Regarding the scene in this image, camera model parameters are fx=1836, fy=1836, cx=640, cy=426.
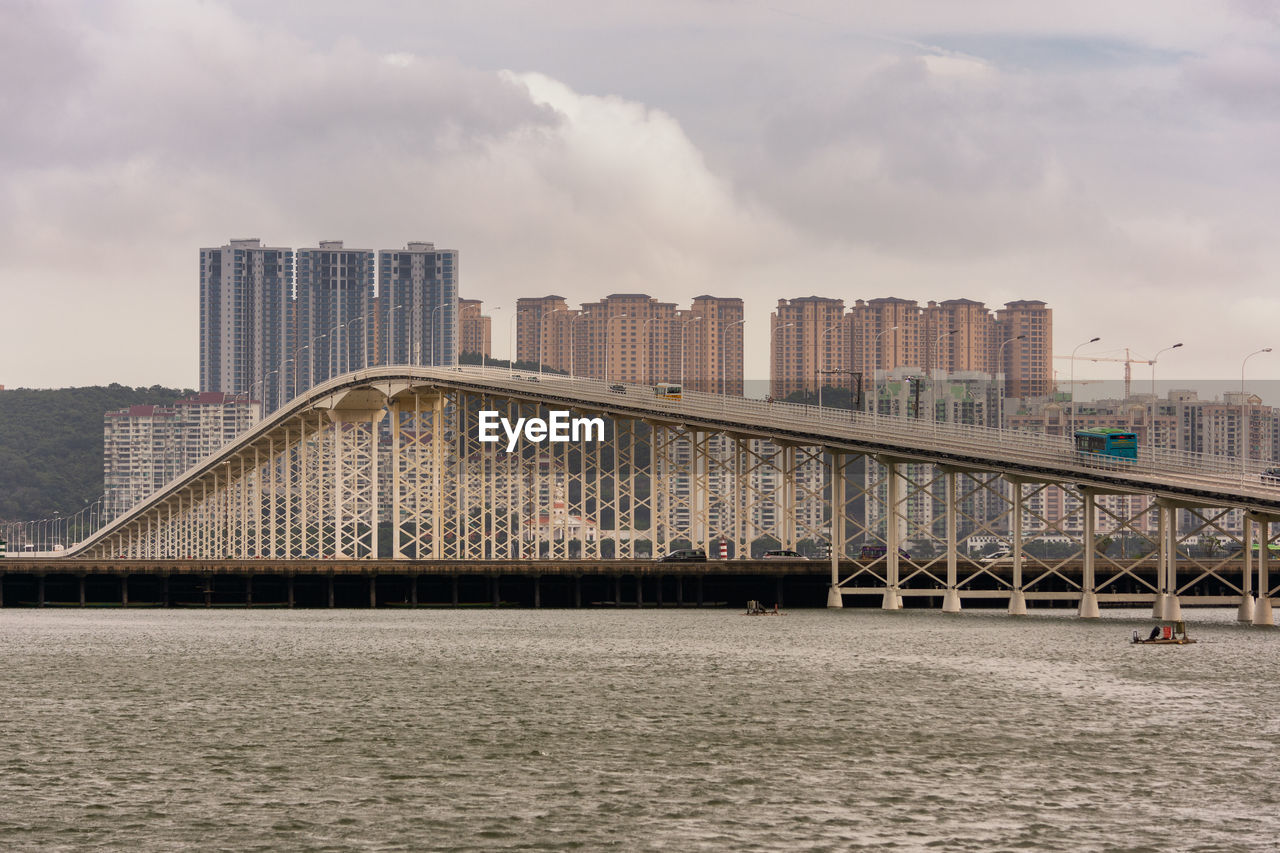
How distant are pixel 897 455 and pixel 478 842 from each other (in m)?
51.9

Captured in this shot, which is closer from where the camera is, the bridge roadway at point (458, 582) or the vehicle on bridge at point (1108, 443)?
the vehicle on bridge at point (1108, 443)

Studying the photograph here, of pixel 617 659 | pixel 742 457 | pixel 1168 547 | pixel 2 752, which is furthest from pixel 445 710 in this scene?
pixel 742 457

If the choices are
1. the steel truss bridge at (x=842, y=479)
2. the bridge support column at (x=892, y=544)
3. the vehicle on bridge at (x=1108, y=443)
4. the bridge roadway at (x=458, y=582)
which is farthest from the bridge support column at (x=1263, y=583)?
the bridge roadway at (x=458, y=582)

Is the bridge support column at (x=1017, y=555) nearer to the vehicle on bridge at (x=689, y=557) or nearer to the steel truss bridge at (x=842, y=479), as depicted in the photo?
the steel truss bridge at (x=842, y=479)

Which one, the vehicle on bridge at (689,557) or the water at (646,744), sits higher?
the vehicle on bridge at (689,557)

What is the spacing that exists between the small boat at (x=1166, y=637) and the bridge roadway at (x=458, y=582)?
898 inches

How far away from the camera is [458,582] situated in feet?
319

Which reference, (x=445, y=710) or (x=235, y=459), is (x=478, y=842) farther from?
(x=235, y=459)

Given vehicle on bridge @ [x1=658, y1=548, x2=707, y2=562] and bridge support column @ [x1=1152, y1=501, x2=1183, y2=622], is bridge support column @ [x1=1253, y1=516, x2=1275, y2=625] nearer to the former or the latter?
bridge support column @ [x1=1152, y1=501, x2=1183, y2=622]

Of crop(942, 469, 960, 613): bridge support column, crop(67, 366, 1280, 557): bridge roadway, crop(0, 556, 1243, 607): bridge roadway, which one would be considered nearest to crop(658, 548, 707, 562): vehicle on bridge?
crop(0, 556, 1243, 607): bridge roadway

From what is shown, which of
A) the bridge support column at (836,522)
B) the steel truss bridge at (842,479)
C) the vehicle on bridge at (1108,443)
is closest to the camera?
the steel truss bridge at (842,479)

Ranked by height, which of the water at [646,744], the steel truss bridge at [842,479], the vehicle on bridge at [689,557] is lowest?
the water at [646,744]

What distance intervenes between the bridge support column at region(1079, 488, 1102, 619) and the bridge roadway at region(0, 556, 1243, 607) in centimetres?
1279

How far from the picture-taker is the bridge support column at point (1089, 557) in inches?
2896
